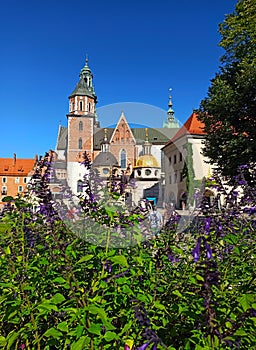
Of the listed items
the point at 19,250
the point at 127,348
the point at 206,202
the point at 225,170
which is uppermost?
the point at 225,170

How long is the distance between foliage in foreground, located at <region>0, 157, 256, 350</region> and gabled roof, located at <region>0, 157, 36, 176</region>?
7895 centimetres

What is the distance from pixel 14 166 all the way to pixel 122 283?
281 feet

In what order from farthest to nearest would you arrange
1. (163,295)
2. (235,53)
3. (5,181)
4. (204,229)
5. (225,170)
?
(5,181) < (235,53) < (225,170) < (163,295) < (204,229)

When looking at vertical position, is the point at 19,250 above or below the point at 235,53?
below

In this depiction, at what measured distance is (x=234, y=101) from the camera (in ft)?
55.5

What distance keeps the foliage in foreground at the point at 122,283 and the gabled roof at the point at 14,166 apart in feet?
259

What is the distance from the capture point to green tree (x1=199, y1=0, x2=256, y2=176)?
1631cm

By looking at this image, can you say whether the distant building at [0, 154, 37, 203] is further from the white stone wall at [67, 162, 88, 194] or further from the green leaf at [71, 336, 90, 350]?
the green leaf at [71, 336, 90, 350]

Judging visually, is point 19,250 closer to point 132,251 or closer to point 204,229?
point 132,251

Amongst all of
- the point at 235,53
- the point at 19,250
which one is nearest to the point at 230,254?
the point at 19,250

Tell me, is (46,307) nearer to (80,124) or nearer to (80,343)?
(80,343)

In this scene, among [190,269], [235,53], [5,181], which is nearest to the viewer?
[190,269]

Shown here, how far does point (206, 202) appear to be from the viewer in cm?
234

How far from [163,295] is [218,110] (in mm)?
16157
